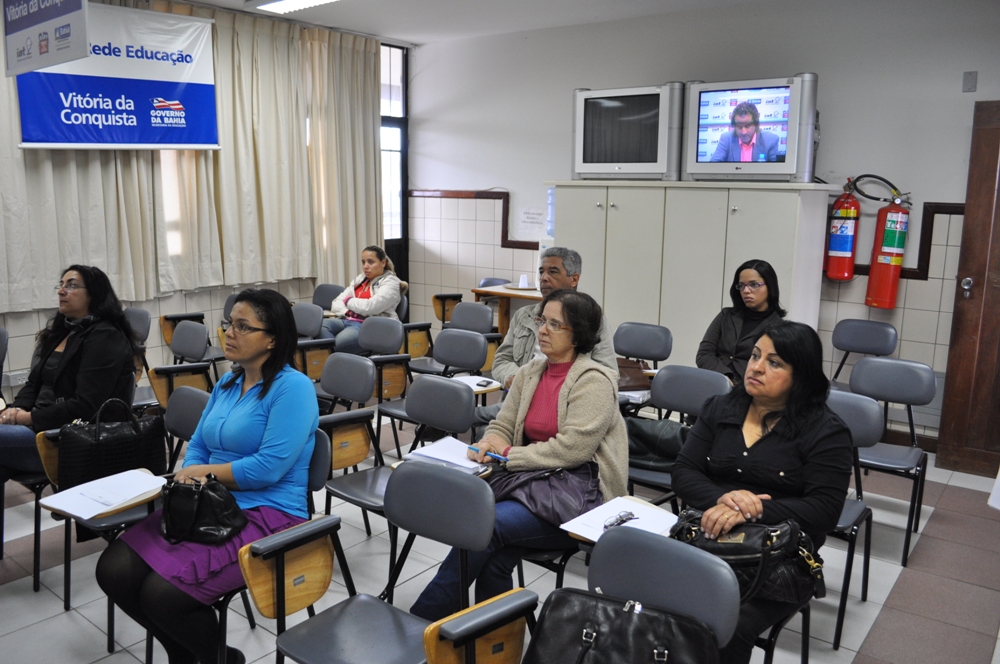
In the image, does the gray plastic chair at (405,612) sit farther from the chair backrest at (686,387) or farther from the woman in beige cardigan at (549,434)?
the chair backrest at (686,387)

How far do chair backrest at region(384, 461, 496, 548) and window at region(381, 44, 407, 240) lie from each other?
226 inches

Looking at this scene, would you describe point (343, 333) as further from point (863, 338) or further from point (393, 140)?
point (863, 338)

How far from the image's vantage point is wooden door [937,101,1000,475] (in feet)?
14.8

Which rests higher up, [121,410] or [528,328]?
[528,328]

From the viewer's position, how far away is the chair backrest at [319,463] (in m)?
2.75

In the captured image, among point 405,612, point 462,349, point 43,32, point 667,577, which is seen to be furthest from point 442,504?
point 43,32

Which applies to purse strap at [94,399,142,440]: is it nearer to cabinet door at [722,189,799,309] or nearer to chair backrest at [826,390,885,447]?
chair backrest at [826,390,885,447]

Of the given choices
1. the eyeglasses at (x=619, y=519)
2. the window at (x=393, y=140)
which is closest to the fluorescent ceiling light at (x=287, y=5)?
the window at (x=393, y=140)

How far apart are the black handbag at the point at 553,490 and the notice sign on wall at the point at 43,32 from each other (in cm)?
276

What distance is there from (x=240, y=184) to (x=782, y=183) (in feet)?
14.1

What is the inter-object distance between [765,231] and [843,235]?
59 cm

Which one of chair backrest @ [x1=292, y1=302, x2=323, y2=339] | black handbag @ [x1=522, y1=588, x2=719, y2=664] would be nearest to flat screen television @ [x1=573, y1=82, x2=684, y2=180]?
chair backrest @ [x1=292, y1=302, x2=323, y2=339]

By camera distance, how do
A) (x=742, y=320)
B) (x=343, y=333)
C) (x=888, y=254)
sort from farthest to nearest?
(x=343, y=333)
(x=888, y=254)
(x=742, y=320)

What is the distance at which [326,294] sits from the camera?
684 cm
